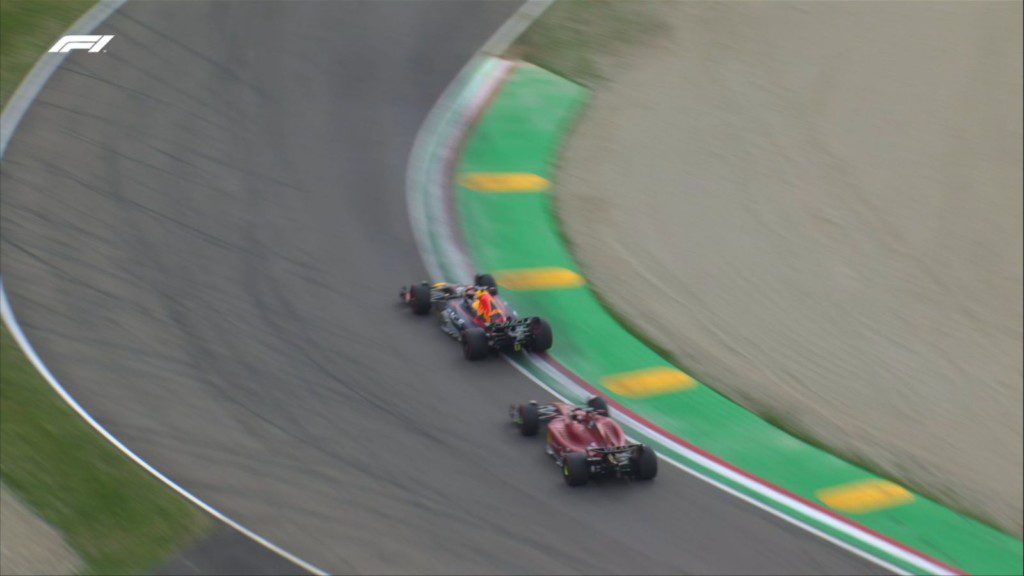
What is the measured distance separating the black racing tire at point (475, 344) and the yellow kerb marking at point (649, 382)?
1632 mm

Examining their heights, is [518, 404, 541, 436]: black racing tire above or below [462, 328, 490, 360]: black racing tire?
below

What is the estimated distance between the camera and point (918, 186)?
77.7 feet

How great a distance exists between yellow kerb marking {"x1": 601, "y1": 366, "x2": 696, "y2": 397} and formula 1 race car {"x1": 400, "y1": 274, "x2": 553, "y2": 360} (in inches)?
42.3

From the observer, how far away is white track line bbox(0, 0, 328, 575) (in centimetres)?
1488

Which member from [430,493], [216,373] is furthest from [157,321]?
[430,493]

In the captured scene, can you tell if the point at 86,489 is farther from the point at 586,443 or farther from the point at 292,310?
the point at 586,443

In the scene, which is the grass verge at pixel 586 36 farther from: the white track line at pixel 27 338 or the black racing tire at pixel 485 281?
the white track line at pixel 27 338

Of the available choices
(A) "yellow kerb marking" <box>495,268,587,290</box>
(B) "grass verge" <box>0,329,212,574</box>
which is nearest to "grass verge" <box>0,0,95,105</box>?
(B) "grass verge" <box>0,329,212,574</box>

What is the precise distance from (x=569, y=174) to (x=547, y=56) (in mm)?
5059

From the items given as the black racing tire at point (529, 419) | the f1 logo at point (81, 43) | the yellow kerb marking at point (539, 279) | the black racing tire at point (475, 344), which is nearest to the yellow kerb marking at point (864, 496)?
the black racing tire at point (529, 419)

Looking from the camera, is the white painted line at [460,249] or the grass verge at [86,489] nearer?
the grass verge at [86,489]

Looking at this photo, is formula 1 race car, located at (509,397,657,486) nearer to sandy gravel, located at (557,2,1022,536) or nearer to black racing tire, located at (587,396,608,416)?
black racing tire, located at (587,396,608,416)

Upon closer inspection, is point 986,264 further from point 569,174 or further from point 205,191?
point 205,191

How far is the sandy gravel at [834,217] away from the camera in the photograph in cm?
1808
